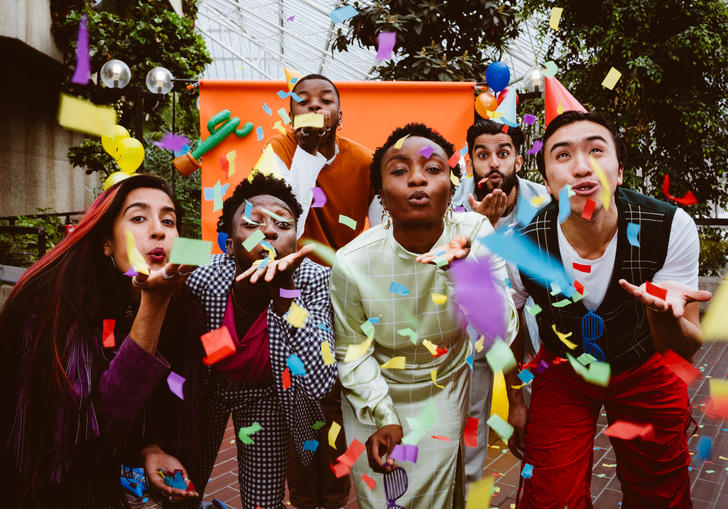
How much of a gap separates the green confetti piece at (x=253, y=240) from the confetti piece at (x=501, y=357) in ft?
3.39

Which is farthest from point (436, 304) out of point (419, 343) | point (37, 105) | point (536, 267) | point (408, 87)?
point (37, 105)

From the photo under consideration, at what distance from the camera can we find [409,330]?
2189mm

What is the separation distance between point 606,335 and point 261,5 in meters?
19.0

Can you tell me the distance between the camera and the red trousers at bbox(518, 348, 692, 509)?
7.07 ft

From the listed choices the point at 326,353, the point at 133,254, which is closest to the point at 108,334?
the point at 133,254

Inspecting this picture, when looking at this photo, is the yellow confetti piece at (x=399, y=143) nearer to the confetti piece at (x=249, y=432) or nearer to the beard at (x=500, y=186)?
the beard at (x=500, y=186)

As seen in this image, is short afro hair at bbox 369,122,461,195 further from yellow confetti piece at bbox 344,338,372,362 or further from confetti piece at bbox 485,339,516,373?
confetti piece at bbox 485,339,516,373

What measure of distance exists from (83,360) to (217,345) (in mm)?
475

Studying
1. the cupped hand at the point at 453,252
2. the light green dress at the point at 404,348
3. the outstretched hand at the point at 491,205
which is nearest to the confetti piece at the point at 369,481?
the light green dress at the point at 404,348

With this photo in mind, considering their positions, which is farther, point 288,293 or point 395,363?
point 395,363

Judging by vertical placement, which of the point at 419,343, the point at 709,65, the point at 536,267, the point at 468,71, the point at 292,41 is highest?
the point at 292,41

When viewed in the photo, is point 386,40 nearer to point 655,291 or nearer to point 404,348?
point 404,348

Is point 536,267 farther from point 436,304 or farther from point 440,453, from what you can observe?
point 440,453

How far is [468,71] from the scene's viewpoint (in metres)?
6.17
